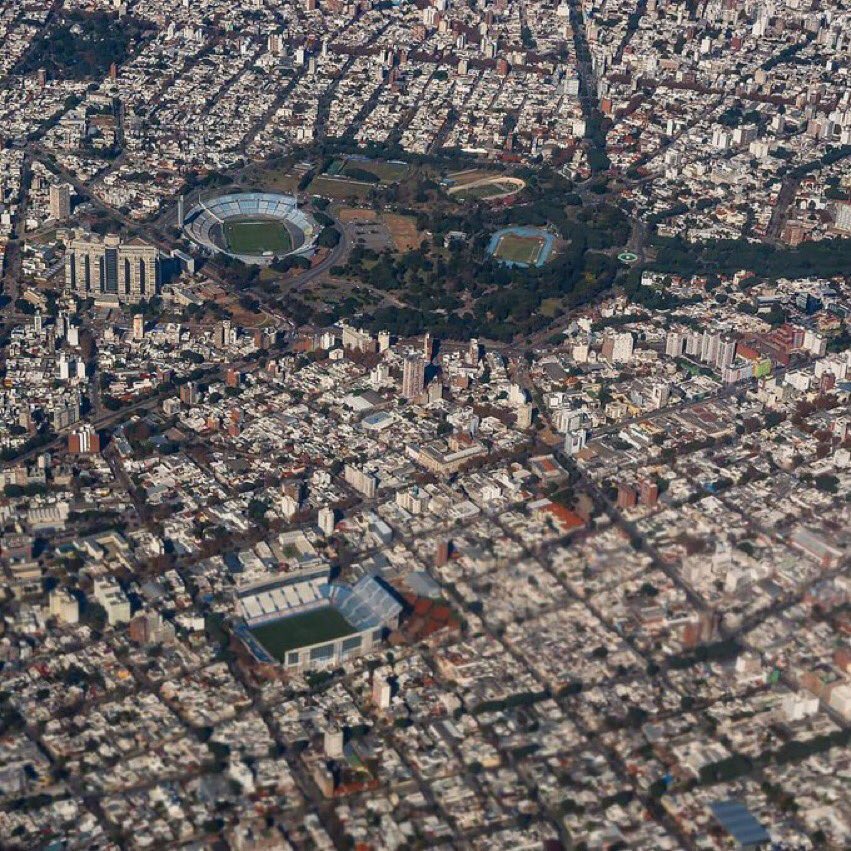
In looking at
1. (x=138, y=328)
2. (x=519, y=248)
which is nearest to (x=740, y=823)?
(x=138, y=328)

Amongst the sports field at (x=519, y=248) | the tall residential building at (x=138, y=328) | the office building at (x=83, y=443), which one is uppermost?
the sports field at (x=519, y=248)

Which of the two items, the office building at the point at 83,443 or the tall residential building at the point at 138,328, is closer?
the office building at the point at 83,443

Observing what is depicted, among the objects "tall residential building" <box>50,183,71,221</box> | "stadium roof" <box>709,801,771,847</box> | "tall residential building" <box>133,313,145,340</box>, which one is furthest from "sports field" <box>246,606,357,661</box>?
"tall residential building" <box>50,183,71,221</box>

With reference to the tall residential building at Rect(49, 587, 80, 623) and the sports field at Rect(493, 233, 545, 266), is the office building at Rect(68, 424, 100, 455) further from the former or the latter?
the sports field at Rect(493, 233, 545, 266)

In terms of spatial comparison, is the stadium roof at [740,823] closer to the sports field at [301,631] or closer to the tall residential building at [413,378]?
the sports field at [301,631]

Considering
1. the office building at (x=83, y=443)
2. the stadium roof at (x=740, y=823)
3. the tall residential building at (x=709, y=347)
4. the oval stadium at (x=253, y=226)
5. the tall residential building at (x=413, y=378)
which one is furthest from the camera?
the oval stadium at (x=253, y=226)

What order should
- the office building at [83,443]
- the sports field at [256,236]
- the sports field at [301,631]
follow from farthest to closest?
the sports field at [256,236]
the office building at [83,443]
the sports field at [301,631]

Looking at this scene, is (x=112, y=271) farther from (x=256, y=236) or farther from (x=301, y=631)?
(x=301, y=631)

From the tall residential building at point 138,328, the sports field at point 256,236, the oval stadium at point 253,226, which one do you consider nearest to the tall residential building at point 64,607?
the tall residential building at point 138,328
